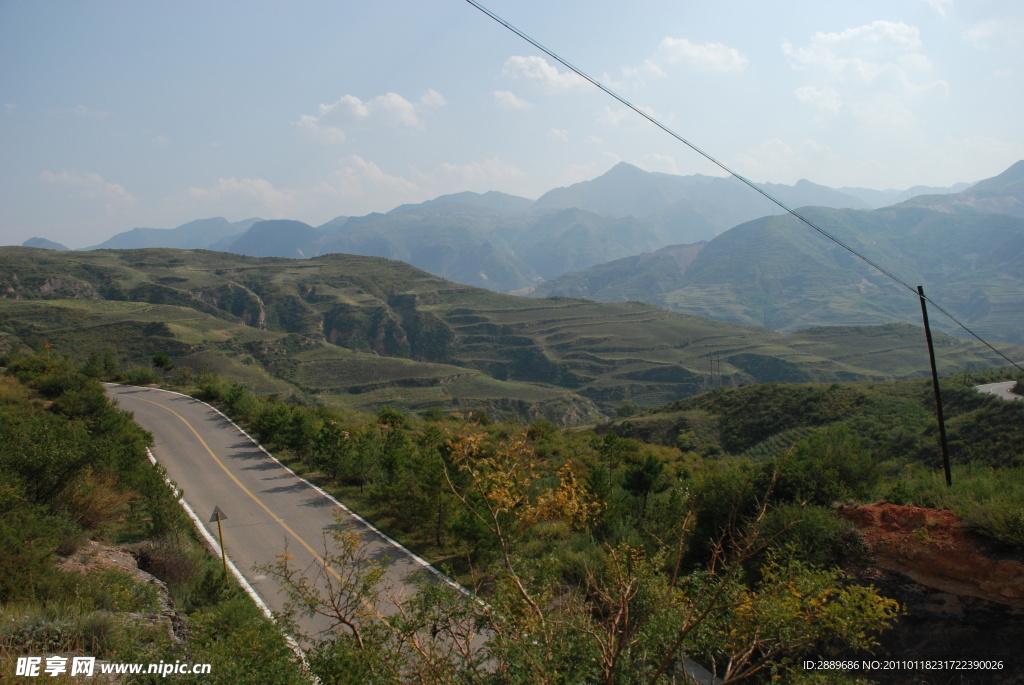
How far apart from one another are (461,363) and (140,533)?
101 metres

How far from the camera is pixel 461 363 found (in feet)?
374

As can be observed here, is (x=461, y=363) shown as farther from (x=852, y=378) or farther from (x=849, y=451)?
(x=849, y=451)

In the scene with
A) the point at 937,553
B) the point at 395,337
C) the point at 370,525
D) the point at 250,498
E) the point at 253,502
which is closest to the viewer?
the point at 937,553

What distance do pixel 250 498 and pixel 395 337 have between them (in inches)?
4200

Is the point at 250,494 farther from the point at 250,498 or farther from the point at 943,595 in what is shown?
the point at 943,595

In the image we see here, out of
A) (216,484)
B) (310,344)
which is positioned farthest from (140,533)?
(310,344)

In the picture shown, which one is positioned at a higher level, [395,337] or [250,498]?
[250,498]

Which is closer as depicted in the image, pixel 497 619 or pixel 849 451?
pixel 497 619

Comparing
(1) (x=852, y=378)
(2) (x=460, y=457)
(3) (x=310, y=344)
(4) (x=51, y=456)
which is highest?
(2) (x=460, y=457)

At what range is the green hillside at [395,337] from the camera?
75.4 m

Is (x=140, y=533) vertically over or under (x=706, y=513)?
under

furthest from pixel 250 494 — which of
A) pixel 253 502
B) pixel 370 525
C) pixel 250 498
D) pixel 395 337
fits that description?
pixel 395 337

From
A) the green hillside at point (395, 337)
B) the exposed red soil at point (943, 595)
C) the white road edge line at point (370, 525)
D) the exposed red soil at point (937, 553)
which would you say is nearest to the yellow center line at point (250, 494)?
the white road edge line at point (370, 525)

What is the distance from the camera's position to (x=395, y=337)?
12238 cm
